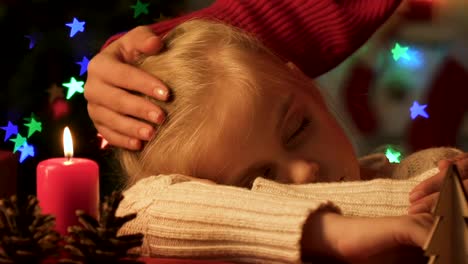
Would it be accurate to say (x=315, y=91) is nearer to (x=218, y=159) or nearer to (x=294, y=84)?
(x=294, y=84)

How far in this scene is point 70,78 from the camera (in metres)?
2.34

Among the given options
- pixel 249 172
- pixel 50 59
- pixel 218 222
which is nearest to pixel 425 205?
pixel 218 222

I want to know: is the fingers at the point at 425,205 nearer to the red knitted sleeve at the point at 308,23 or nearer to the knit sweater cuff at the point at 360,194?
the knit sweater cuff at the point at 360,194

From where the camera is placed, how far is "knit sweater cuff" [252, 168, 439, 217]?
31.0 inches

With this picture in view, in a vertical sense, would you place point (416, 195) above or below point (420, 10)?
below

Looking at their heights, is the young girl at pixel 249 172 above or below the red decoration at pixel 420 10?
below

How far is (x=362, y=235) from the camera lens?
2.12ft

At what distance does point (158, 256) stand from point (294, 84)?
0.43 m

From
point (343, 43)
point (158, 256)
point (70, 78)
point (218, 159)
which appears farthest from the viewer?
point (70, 78)

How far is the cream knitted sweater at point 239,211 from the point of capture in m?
0.69

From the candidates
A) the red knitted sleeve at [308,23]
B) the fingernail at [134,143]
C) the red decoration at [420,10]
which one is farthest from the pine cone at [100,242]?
the red decoration at [420,10]

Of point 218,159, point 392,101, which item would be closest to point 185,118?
point 218,159

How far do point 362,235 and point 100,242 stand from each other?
249 millimetres

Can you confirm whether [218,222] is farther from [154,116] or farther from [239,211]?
[154,116]
